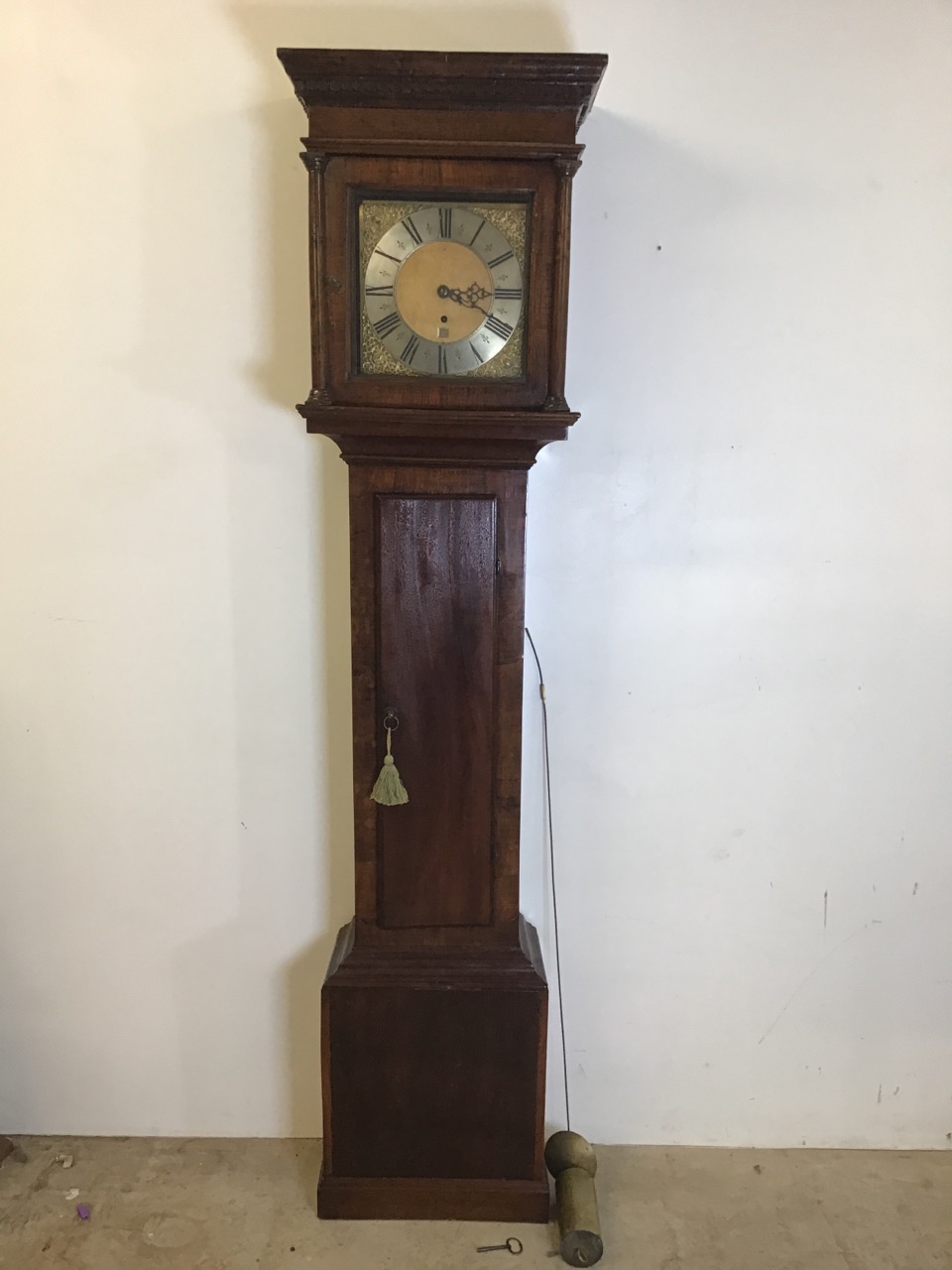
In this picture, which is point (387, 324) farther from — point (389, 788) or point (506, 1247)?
point (506, 1247)

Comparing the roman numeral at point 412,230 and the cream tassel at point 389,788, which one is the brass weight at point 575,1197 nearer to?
the cream tassel at point 389,788

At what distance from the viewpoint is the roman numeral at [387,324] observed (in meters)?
1.28

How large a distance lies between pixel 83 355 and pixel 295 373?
38 centimetres

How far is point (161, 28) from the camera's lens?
4.55 feet

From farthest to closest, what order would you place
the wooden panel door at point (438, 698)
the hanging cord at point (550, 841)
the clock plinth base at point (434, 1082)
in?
the hanging cord at point (550, 841), the clock plinth base at point (434, 1082), the wooden panel door at point (438, 698)

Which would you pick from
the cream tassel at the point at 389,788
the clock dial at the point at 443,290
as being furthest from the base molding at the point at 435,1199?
the clock dial at the point at 443,290

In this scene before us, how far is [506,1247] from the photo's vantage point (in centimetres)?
150

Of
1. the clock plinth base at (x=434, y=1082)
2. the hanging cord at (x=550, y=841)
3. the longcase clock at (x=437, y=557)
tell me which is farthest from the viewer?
the hanging cord at (x=550, y=841)

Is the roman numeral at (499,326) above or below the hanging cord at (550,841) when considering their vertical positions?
above

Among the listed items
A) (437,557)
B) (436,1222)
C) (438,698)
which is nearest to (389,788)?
(438,698)

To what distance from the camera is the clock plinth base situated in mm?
1477

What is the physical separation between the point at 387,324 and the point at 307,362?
0.83 ft

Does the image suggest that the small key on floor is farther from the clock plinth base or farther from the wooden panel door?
the wooden panel door

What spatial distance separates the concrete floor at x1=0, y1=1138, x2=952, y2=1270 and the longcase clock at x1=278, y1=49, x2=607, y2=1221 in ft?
0.28
